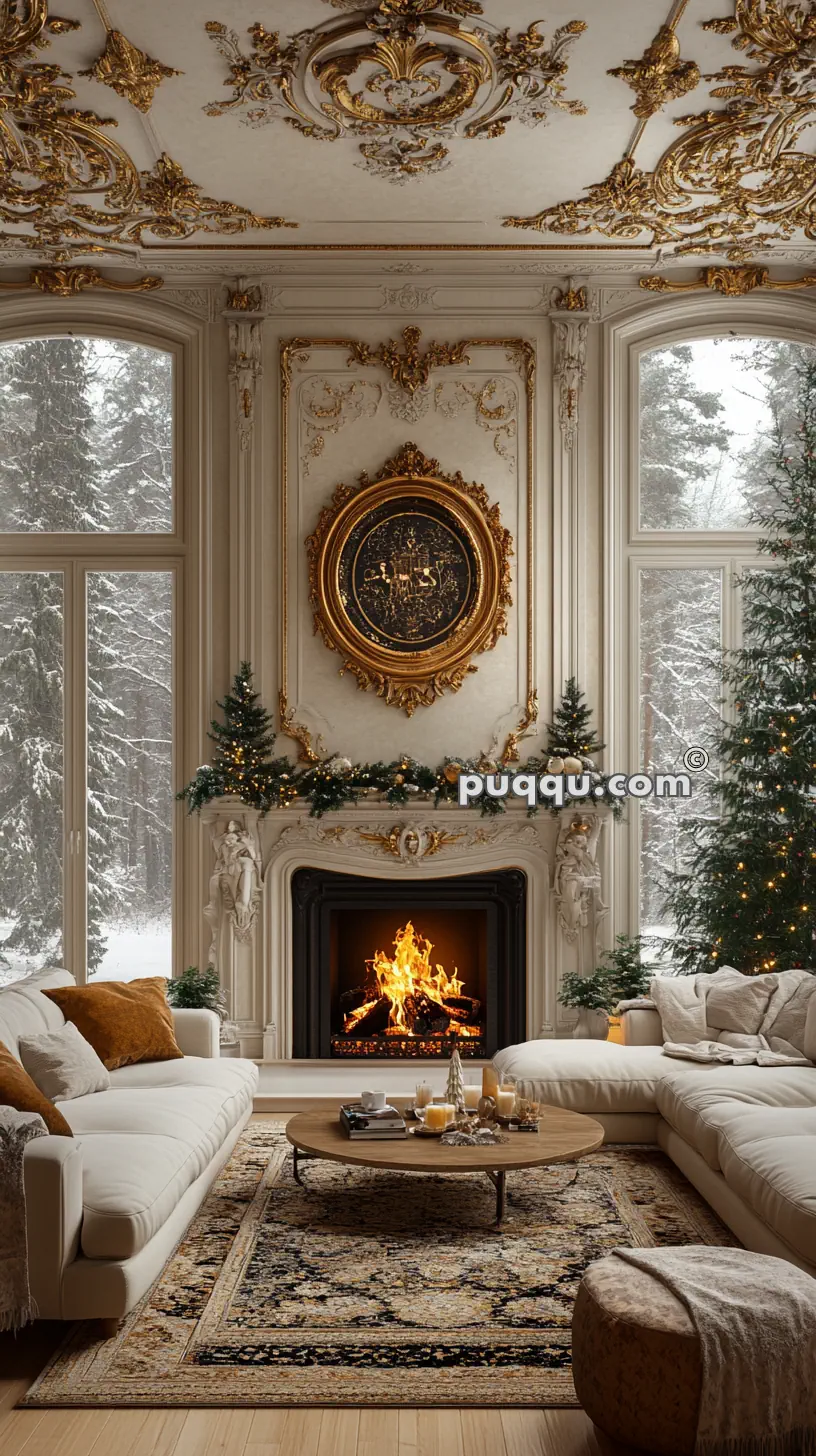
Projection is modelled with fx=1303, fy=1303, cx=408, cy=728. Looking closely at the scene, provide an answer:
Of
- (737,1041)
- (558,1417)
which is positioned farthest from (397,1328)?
(737,1041)

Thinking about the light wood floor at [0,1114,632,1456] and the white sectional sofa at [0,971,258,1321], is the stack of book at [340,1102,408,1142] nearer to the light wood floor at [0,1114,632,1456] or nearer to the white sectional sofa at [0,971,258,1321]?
the white sectional sofa at [0,971,258,1321]

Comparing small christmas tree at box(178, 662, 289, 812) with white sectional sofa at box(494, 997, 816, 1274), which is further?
small christmas tree at box(178, 662, 289, 812)

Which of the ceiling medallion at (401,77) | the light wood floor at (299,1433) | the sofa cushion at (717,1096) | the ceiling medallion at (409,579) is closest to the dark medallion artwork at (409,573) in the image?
the ceiling medallion at (409,579)

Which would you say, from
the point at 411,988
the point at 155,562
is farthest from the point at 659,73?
the point at 411,988

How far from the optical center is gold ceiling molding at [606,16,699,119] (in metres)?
5.02

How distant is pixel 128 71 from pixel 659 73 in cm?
211

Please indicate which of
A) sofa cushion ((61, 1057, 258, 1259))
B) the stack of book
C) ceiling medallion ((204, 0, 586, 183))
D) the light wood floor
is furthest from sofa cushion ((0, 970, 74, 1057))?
ceiling medallion ((204, 0, 586, 183))

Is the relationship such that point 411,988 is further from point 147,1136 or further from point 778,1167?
point 778,1167

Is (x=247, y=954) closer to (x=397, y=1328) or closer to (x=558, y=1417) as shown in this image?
(x=397, y=1328)

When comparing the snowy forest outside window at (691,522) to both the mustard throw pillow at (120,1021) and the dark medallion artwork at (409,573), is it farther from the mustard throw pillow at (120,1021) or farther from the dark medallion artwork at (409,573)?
the mustard throw pillow at (120,1021)

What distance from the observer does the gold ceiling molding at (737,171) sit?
195 inches

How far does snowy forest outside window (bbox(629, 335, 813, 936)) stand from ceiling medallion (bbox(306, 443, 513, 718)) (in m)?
0.91

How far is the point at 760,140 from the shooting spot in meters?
5.80

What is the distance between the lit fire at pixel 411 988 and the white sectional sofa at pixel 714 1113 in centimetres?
136
